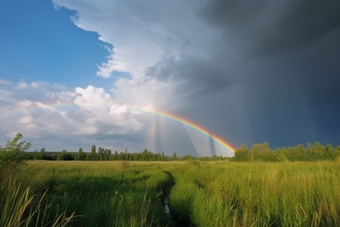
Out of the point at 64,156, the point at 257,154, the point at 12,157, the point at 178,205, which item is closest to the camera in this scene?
the point at 12,157

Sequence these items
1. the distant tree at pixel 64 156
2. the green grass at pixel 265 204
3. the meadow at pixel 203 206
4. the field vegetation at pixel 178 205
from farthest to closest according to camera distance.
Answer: the distant tree at pixel 64 156 < the green grass at pixel 265 204 < the meadow at pixel 203 206 < the field vegetation at pixel 178 205

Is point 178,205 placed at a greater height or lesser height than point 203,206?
lesser

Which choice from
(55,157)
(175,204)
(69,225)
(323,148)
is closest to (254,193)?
(175,204)

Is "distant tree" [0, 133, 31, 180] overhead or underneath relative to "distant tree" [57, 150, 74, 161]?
underneath

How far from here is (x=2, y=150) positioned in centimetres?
769

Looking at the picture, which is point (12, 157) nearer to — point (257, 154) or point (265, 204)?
point (265, 204)

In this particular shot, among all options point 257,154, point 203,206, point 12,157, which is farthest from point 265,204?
point 257,154

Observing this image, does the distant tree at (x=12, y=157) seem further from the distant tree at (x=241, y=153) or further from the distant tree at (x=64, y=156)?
the distant tree at (x=64, y=156)

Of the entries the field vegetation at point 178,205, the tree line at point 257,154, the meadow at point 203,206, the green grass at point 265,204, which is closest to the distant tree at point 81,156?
the tree line at point 257,154

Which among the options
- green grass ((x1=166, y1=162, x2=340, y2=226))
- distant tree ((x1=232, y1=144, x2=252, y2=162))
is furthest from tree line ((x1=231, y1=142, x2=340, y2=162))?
green grass ((x1=166, y1=162, x2=340, y2=226))

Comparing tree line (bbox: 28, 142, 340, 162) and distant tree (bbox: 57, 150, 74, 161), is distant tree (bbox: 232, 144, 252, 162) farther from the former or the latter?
distant tree (bbox: 57, 150, 74, 161)

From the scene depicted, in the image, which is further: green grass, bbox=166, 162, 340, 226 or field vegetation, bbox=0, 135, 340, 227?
green grass, bbox=166, 162, 340, 226

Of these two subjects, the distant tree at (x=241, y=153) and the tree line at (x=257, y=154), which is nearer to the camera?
the tree line at (x=257, y=154)

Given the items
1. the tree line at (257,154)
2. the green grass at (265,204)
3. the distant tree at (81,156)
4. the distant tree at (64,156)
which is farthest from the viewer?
the distant tree at (81,156)
